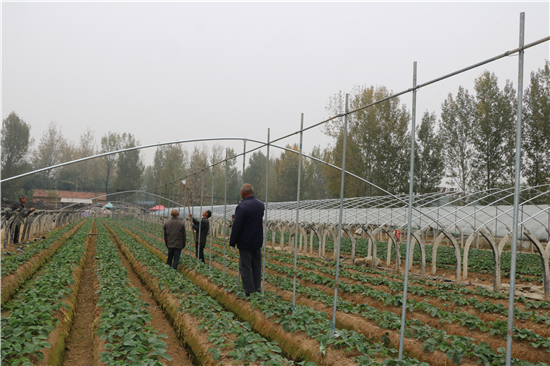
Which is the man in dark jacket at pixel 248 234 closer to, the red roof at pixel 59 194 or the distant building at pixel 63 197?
the distant building at pixel 63 197

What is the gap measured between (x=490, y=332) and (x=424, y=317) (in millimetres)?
1242

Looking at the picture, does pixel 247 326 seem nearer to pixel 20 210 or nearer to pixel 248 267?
pixel 248 267

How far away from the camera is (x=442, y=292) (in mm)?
8609

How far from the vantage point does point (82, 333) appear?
258 inches

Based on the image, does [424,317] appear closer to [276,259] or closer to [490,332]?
[490,332]

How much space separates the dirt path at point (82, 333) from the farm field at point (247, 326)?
18 mm

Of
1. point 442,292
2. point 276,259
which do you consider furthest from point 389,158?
point 442,292

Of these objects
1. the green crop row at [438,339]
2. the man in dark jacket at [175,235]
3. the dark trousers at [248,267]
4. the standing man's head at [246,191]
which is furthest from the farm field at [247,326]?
the man in dark jacket at [175,235]

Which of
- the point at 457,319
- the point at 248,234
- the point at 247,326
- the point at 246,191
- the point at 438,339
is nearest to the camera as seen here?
the point at 438,339

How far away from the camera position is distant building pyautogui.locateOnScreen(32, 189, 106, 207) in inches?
2190

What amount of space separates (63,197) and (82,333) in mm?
67355

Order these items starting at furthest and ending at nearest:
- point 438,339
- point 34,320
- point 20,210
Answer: point 20,210 < point 34,320 < point 438,339

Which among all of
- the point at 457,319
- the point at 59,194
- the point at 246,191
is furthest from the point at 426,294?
the point at 59,194

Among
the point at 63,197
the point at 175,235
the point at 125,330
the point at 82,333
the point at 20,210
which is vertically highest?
the point at 63,197
